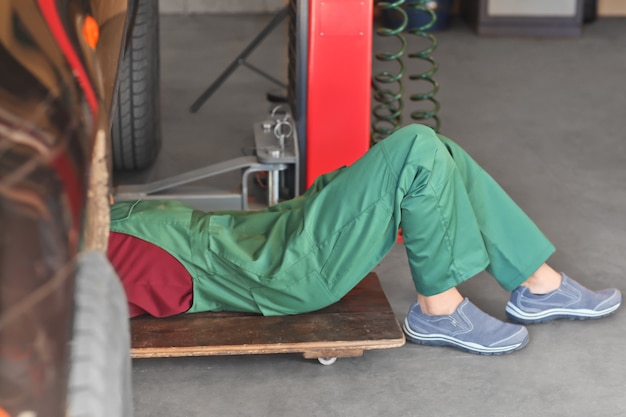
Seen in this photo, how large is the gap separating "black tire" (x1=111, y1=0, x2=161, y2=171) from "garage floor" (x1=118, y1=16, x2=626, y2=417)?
0.11 m

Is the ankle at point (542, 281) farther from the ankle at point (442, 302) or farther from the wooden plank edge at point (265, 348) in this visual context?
the wooden plank edge at point (265, 348)

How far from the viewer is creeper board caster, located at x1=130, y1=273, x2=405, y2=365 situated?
211 cm

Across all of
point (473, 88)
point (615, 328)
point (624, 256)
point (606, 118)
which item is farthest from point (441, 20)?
point (615, 328)

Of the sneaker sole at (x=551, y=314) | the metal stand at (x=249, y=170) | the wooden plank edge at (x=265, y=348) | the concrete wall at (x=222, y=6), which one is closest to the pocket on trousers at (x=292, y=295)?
the wooden plank edge at (x=265, y=348)

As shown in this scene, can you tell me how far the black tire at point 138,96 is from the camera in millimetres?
3368

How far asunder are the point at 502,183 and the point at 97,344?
276 cm

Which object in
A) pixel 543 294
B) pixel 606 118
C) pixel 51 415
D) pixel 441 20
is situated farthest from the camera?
pixel 441 20

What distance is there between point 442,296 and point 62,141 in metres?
1.42

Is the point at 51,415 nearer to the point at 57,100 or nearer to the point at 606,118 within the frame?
the point at 57,100

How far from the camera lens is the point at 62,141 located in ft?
3.20

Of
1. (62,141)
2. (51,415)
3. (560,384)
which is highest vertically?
(62,141)

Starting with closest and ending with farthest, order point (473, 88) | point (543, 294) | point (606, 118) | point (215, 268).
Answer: point (215, 268)
point (543, 294)
point (606, 118)
point (473, 88)

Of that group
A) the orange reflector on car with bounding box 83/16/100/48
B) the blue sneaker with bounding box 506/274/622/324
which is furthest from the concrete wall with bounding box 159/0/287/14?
the orange reflector on car with bounding box 83/16/100/48

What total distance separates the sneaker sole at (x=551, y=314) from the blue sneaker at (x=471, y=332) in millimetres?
110
